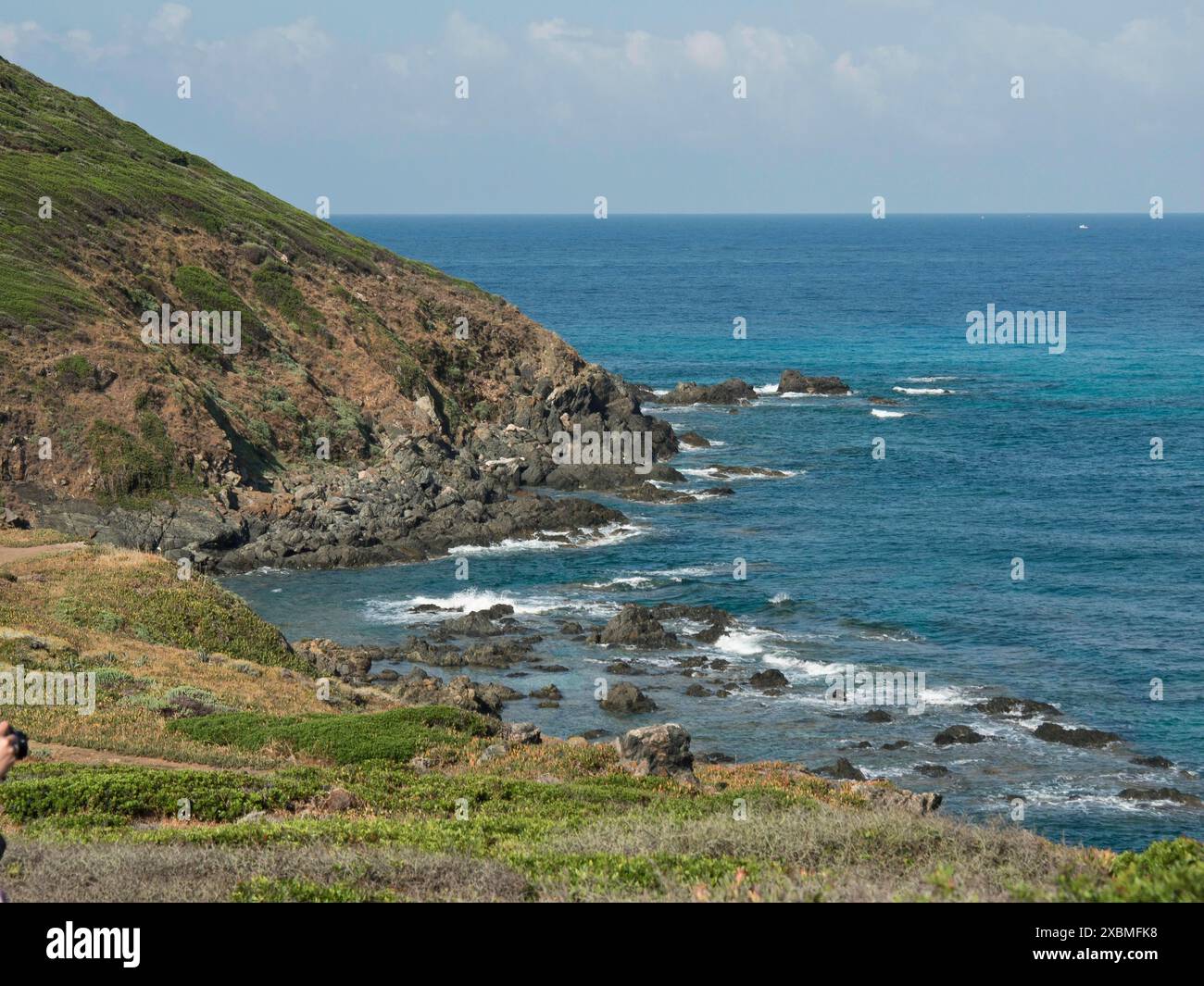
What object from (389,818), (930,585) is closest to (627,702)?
(930,585)

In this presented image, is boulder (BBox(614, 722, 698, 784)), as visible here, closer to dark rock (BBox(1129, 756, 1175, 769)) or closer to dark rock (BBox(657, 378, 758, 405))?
dark rock (BBox(1129, 756, 1175, 769))

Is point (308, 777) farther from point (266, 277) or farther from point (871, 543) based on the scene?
point (266, 277)

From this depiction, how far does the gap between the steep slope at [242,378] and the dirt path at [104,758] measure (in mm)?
32885

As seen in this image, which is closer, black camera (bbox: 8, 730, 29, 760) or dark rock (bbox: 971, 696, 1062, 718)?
black camera (bbox: 8, 730, 29, 760)

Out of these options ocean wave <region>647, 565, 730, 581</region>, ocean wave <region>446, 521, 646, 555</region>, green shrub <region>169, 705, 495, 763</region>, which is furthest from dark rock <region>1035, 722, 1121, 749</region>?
ocean wave <region>446, 521, 646, 555</region>

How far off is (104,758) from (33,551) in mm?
23038

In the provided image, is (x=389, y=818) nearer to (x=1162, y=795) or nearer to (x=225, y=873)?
(x=225, y=873)

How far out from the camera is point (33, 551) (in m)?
44.6

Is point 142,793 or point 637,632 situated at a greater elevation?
point 142,793

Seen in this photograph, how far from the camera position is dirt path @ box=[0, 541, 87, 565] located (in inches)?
1704

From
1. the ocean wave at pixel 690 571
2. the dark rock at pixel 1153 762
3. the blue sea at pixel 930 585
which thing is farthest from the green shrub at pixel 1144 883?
the ocean wave at pixel 690 571

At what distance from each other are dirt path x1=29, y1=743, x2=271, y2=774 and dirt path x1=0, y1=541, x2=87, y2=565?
20.1 metres

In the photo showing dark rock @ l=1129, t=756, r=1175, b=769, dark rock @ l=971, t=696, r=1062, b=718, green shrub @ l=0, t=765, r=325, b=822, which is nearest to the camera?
green shrub @ l=0, t=765, r=325, b=822
